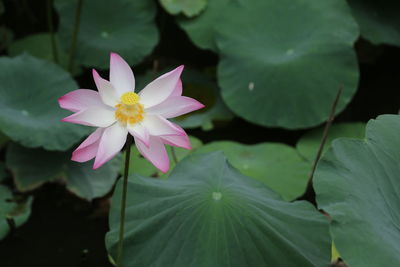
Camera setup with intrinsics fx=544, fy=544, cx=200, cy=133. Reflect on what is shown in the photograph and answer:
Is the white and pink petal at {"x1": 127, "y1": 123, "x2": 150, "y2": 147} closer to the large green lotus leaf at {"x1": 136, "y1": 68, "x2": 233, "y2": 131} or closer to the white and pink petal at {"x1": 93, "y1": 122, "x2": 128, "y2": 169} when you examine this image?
the white and pink petal at {"x1": 93, "y1": 122, "x2": 128, "y2": 169}

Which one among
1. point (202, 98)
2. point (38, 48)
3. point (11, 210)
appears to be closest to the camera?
point (11, 210)

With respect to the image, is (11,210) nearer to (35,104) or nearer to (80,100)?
(35,104)

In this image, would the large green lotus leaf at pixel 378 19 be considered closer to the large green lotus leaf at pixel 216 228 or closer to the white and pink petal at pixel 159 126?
the large green lotus leaf at pixel 216 228

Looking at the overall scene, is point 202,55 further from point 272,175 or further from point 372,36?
point 272,175

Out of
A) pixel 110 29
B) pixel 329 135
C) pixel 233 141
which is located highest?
pixel 110 29

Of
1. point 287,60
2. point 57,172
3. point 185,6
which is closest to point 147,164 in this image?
point 57,172

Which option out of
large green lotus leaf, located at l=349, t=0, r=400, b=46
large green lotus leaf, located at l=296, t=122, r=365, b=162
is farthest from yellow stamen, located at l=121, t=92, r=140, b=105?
large green lotus leaf, located at l=349, t=0, r=400, b=46

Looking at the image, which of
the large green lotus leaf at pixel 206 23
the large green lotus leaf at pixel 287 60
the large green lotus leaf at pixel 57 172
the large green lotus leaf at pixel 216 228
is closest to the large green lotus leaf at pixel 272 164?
the large green lotus leaf at pixel 287 60
